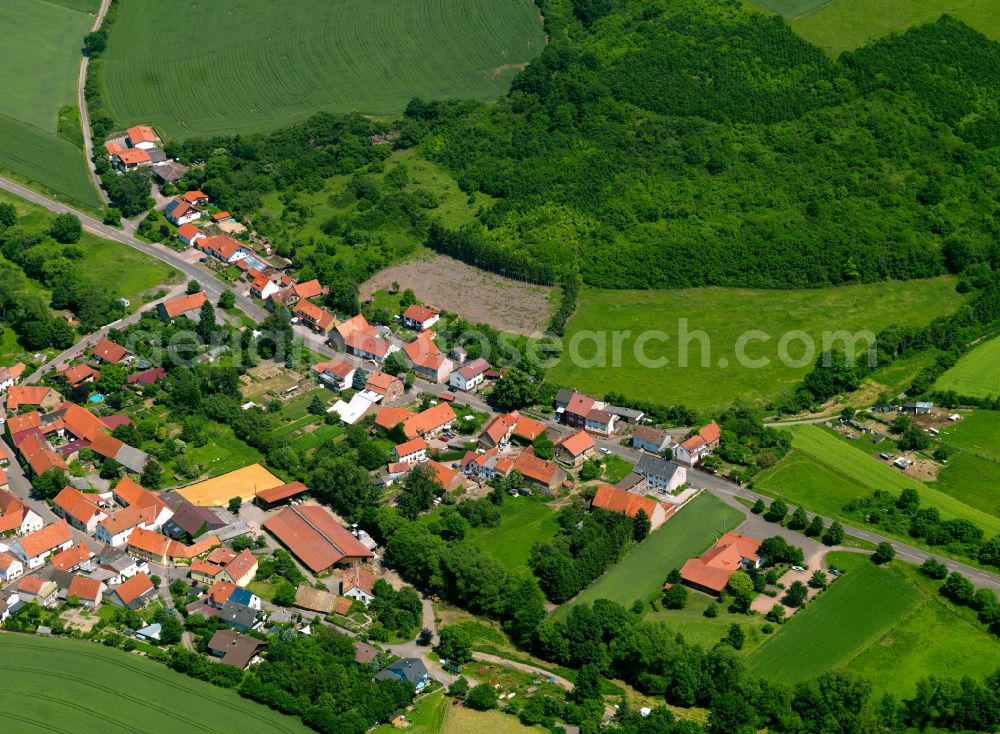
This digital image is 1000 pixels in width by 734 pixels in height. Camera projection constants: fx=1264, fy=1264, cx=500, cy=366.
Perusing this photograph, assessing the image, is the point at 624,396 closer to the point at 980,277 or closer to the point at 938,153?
the point at 980,277

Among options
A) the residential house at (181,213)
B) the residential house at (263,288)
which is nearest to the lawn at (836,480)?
the residential house at (263,288)

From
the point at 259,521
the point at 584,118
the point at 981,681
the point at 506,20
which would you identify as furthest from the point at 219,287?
the point at 981,681

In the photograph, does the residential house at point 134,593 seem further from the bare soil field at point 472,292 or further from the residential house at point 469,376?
the bare soil field at point 472,292

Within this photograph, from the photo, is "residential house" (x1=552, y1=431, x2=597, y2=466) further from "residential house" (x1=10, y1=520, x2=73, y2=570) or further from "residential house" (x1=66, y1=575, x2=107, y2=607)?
"residential house" (x1=10, y1=520, x2=73, y2=570)

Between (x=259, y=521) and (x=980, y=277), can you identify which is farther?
(x=980, y=277)

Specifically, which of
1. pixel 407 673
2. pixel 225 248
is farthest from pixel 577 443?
pixel 225 248

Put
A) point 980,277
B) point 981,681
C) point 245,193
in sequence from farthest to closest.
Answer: point 245,193, point 980,277, point 981,681

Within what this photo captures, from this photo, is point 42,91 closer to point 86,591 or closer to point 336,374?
point 336,374
